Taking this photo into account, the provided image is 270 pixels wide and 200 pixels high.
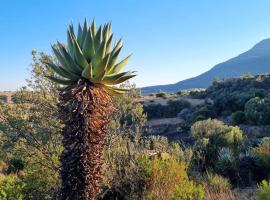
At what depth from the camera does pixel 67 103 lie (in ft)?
17.2

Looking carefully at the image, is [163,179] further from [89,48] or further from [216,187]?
[89,48]

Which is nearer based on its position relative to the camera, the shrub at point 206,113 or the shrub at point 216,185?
the shrub at point 216,185

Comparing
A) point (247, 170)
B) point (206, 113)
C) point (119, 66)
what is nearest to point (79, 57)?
point (119, 66)

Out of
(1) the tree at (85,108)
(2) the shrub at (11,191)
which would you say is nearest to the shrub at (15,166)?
(2) the shrub at (11,191)

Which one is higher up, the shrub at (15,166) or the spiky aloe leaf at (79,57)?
the spiky aloe leaf at (79,57)

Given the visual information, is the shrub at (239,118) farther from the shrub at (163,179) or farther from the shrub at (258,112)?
the shrub at (163,179)

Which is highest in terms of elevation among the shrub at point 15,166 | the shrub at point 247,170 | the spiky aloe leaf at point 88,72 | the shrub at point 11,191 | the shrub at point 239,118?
the spiky aloe leaf at point 88,72

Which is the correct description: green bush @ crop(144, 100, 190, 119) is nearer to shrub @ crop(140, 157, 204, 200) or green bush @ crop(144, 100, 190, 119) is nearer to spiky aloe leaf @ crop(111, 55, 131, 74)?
shrub @ crop(140, 157, 204, 200)

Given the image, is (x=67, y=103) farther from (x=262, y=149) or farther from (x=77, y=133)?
(x=262, y=149)

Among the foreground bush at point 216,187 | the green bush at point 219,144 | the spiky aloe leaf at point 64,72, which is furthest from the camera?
the green bush at point 219,144

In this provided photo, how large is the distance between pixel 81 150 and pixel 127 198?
366 cm

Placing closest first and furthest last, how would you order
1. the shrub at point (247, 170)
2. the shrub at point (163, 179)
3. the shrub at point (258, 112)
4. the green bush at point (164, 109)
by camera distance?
the shrub at point (163, 179), the shrub at point (247, 170), the shrub at point (258, 112), the green bush at point (164, 109)

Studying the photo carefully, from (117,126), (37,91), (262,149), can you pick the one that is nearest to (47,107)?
(37,91)

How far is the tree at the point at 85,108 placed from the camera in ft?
16.6
